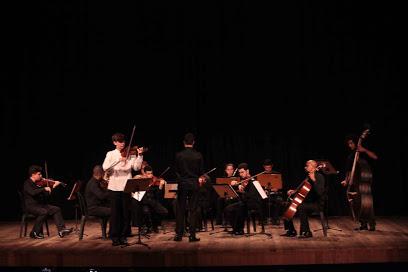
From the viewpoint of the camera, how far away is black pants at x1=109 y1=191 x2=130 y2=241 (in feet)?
22.5

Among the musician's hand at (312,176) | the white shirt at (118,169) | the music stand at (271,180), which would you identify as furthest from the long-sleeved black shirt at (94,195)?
the musician's hand at (312,176)

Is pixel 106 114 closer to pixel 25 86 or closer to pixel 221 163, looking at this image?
pixel 25 86

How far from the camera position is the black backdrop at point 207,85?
1056 cm

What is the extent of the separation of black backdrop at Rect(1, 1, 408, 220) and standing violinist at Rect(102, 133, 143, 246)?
3914 millimetres

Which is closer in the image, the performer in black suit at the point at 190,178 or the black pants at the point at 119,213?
the black pants at the point at 119,213


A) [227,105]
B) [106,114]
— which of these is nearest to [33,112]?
[106,114]

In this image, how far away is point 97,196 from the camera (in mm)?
7859

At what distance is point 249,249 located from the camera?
6480 mm

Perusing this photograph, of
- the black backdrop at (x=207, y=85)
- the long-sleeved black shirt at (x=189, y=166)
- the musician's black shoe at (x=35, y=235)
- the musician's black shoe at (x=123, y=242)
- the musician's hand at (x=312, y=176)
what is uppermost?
the black backdrop at (x=207, y=85)

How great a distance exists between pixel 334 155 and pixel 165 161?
10.2 feet

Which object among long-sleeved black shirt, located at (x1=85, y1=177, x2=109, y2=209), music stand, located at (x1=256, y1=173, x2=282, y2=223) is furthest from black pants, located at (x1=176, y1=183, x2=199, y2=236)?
music stand, located at (x1=256, y1=173, x2=282, y2=223)

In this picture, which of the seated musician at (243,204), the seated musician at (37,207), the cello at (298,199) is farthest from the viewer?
the seated musician at (37,207)

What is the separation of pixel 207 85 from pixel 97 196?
3724 millimetres

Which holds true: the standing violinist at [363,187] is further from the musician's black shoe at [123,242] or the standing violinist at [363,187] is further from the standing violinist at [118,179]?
the musician's black shoe at [123,242]
